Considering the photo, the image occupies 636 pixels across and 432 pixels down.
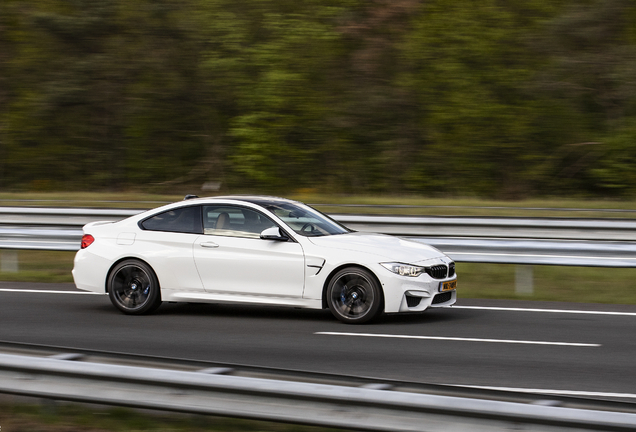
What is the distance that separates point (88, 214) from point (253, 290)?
663 centimetres

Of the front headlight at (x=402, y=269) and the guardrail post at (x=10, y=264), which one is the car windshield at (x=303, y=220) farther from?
the guardrail post at (x=10, y=264)

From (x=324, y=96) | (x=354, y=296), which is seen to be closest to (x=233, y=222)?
(x=354, y=296)

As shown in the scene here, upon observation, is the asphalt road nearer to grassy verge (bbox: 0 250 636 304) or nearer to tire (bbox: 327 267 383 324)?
tire (bbox: 327 267 383 324)

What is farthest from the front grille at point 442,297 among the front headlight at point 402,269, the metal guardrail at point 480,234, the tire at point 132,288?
the tire at point 132,288

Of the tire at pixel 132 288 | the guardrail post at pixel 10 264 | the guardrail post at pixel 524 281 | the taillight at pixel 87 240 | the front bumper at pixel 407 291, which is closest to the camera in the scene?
the front bumper at pixel 407 291

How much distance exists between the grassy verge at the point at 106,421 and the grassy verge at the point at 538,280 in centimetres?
723

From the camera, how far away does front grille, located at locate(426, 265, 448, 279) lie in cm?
893

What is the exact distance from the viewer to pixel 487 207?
20.2 m

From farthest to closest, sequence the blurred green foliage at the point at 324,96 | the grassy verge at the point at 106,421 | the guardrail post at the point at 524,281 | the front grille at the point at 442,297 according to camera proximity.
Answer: the blurred green foliage at the point at 324,96 → the guardrail post at the point at 524,281 → the front grille at the point at 442,297 → the grassy verge at the point at 106,421

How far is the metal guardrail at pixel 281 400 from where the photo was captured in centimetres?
364

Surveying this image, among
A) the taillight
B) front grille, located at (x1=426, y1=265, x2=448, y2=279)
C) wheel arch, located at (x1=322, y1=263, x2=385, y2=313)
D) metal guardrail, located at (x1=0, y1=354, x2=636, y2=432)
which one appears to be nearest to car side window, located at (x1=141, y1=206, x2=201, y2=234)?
the taillight

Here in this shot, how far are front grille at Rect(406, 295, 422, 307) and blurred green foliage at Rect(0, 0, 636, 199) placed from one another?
18.3 metres

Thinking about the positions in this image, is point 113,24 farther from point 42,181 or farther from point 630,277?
point 630,277

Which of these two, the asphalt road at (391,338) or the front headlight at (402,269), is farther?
the front headlight at (402,269)
